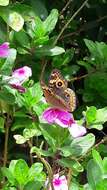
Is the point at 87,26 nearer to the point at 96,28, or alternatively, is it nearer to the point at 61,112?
the point at 96,28

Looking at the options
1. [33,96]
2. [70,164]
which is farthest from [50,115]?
[33,96]

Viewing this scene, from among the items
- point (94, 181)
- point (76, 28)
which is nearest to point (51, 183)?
point (94, 181)

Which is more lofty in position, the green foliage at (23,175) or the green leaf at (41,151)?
the green leaf at (41,151)

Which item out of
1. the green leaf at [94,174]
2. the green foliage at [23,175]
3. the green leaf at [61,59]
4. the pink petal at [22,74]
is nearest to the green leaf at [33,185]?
the green foliage at [23,175]

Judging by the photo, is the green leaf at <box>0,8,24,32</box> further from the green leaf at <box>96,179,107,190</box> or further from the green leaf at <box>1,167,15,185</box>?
the green leaf at <box>96,179,107,190</box>

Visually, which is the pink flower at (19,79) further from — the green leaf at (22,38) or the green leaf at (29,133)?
the green leaf at (22,38)

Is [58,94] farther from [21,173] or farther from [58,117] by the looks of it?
[21,173]
